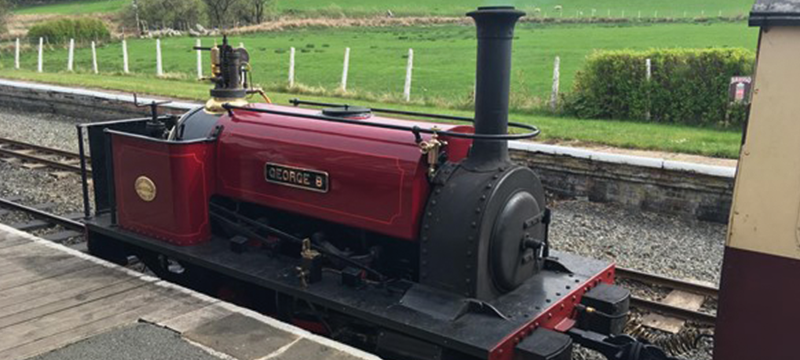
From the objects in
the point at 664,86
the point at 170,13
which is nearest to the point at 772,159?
the point at 664,86

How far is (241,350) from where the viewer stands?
173 inches

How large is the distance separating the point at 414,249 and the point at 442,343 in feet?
3.14

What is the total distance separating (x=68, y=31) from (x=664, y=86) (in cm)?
3639

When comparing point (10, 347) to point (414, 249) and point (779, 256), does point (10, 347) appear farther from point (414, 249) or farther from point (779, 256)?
point (779, 256)

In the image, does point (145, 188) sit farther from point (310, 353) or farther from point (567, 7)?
point (567, 7)

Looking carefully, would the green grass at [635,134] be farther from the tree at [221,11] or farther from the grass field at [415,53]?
the tree at [221,11]

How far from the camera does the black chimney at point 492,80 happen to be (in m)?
4.24

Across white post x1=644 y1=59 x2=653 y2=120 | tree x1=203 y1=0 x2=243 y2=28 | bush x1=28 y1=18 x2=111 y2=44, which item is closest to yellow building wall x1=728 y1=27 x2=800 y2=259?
white post x1=644 y1=59 x2=653 y2=120

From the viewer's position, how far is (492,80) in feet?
14.4

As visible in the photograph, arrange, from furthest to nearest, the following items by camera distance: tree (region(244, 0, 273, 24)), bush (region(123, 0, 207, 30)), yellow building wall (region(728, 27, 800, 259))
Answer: tree (region(244, 0, 273, 24))
bush (region(123, 0, 207, 30))
yellow building wall (region(728, 27, 800, 259))

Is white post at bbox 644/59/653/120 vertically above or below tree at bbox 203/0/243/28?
below

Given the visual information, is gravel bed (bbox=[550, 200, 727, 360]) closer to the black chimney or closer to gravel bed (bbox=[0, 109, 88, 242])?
the black chimney

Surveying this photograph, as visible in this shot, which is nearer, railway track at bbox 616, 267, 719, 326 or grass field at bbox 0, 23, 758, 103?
railway track at bbox 616, 267, 719, 326

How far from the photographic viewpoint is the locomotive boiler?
4.29m
